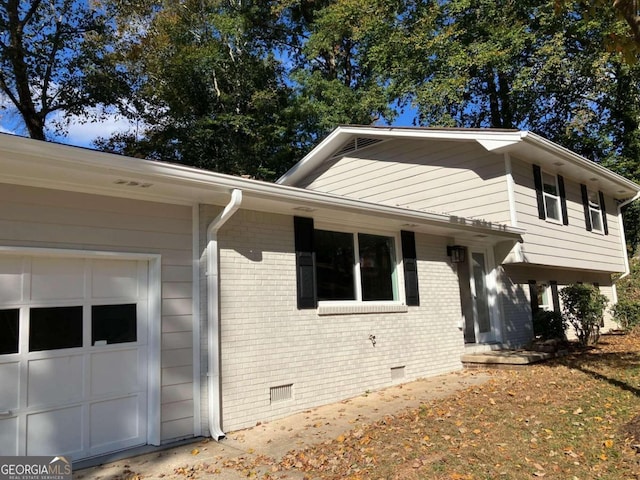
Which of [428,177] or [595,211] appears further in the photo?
[595,211]

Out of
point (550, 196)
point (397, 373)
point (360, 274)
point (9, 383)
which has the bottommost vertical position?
point (397, 373)

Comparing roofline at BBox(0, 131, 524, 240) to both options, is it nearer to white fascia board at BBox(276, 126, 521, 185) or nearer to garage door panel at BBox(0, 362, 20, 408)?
garage door panel at BBox(0, 362, 20, 408)

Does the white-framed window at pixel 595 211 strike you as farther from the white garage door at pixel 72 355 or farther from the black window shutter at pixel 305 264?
the white garage door at pixel 72 355

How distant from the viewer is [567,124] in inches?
834

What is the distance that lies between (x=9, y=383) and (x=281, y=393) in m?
3.20

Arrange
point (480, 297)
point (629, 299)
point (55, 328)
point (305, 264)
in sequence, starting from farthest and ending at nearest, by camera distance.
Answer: point (629, 299)
point (480, 297)
point (305, 264)
point (55, 328)

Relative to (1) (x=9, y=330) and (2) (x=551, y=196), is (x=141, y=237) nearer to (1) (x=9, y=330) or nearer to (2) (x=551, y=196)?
(1) (x=9, y=330)

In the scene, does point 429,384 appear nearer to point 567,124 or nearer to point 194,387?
point 194,387

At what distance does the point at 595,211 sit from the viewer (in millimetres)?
14547

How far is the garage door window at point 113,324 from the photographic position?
5.25 metres

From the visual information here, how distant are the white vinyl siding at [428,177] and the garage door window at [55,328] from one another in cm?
867

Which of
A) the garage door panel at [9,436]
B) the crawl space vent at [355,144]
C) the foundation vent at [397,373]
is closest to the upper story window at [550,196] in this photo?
the crawl space vent at [355,144]

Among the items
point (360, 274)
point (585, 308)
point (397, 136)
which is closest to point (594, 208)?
point (585, 308)

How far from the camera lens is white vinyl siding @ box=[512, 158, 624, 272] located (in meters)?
11.0
